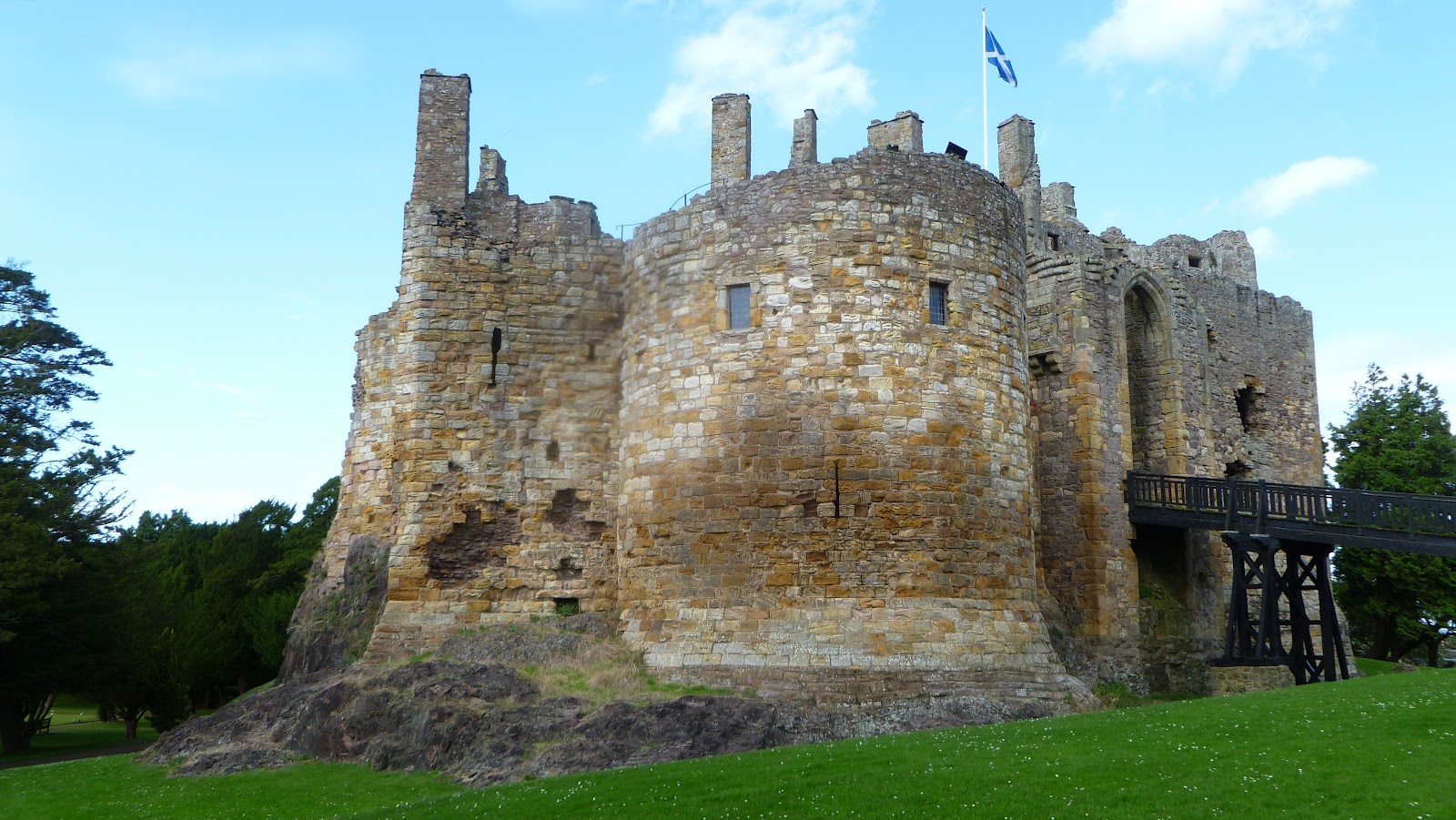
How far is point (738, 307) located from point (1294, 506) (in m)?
10.9

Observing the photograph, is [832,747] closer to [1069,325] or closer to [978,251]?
[978,251]

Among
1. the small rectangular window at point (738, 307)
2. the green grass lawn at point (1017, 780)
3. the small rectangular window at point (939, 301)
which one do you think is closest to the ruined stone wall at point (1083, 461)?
the small rectangular window at point (939, 301)

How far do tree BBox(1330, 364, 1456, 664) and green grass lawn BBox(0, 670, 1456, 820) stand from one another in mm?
19959

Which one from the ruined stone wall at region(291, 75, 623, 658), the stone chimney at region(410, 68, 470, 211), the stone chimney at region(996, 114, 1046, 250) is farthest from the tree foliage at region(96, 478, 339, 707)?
the stone chimney at region(996, 114, 1046, 250)

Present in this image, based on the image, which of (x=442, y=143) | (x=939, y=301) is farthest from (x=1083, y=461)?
Answer: (x=442, y=143)

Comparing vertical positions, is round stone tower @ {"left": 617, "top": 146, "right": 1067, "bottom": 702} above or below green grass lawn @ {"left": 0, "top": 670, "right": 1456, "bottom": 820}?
above

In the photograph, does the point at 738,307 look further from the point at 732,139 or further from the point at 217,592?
the point at 217,592

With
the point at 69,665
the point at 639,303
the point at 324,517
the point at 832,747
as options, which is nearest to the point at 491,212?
the point at 639,303

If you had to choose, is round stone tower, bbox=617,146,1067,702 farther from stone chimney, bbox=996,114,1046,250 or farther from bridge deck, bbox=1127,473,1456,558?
stone chimney, bbox=996,114,1046,250

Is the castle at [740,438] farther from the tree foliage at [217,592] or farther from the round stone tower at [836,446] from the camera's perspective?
the tree foliage at [217,592]

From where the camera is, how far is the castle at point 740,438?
15.3 metres

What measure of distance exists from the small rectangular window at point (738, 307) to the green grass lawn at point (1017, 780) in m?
6.20

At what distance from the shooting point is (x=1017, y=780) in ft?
33.3

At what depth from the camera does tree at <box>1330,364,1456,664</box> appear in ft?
103
